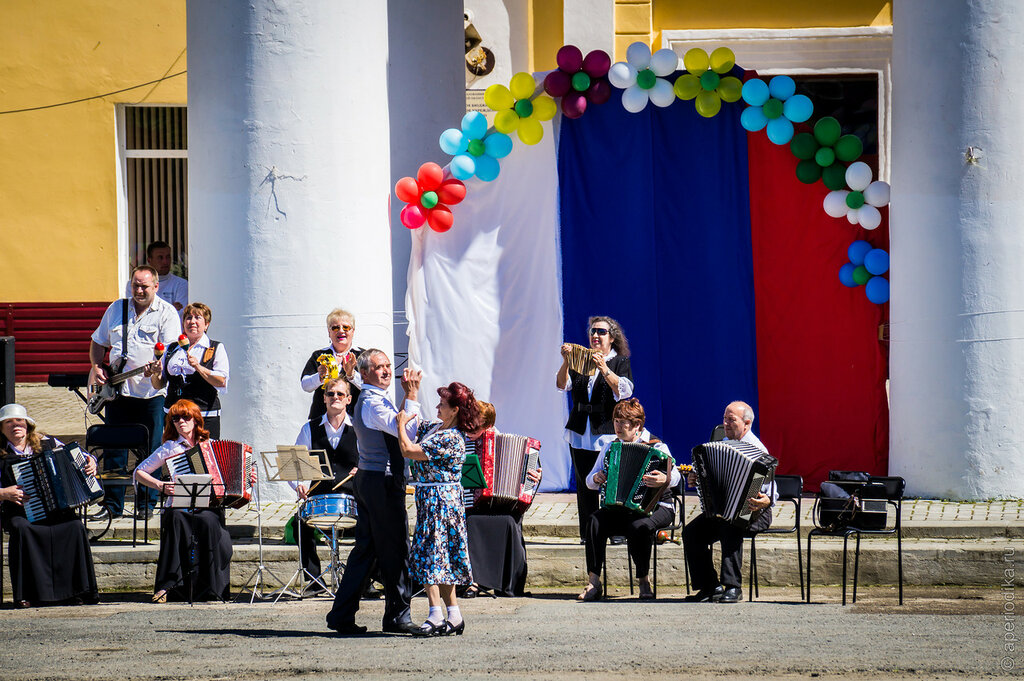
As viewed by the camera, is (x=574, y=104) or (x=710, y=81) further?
(x=574, y=104)

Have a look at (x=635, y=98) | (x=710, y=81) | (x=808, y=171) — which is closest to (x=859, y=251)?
(x=808, y=171)

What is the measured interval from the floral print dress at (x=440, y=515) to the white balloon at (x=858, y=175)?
17.0ft

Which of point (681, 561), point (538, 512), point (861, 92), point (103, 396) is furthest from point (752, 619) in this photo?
point (861, 92)

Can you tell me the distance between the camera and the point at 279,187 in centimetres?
1197

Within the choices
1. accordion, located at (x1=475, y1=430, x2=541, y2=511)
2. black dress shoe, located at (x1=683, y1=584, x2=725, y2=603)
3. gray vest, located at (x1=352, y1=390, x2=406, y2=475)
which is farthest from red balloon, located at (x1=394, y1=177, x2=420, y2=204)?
black dress shoe, located at (x1=683, y1=584, x2=725, y2=603)

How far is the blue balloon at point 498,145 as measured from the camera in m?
12.6

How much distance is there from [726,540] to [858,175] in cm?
403

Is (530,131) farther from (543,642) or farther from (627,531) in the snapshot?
(543,642)

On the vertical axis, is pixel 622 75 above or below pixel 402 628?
above

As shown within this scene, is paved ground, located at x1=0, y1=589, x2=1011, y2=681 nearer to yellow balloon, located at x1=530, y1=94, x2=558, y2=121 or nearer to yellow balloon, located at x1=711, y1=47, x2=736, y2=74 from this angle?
yellow balloon, located at x1=530, y1=94, x2=558, y2=121

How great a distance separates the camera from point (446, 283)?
42.0 feet

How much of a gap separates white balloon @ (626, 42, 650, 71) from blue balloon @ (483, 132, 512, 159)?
1.26 metres

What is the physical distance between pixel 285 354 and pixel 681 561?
3.83m

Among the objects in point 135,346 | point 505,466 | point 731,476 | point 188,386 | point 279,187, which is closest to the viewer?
point 731,476
